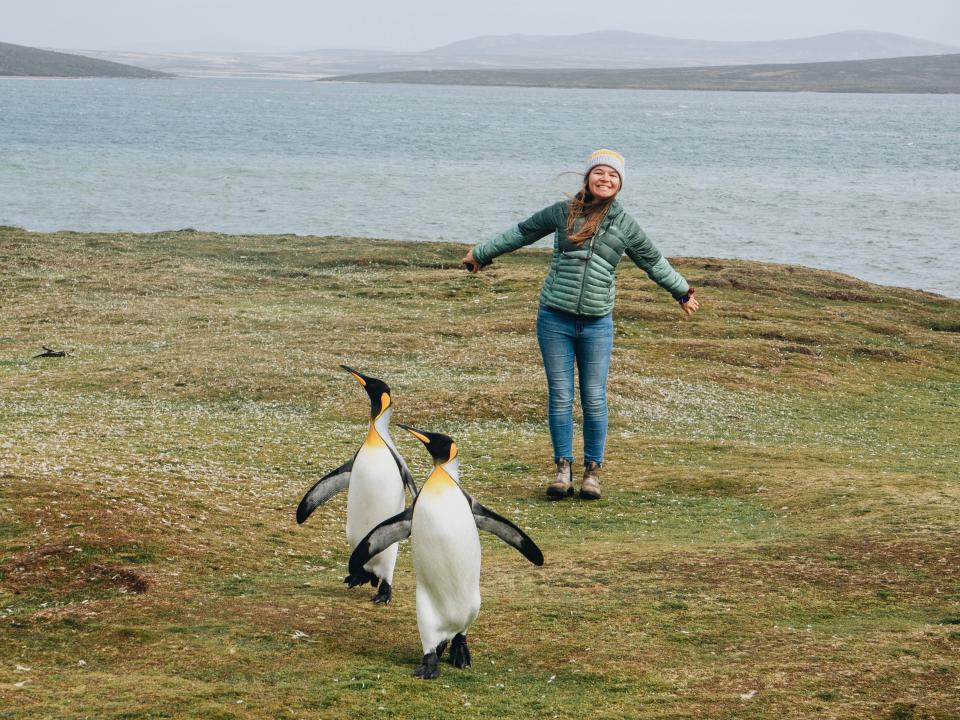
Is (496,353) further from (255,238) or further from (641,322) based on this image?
(255,238)

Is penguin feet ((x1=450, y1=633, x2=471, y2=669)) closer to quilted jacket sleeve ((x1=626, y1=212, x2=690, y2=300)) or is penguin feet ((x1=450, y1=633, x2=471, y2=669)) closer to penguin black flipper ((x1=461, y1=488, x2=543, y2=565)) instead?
penguin black flipper ((x1=461, y1=488, x2=543, y2=565))

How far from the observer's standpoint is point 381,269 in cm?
4028

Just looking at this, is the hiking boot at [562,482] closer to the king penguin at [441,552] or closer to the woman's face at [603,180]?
the woman's face at [603,180]

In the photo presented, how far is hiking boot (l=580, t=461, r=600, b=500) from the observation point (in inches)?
496

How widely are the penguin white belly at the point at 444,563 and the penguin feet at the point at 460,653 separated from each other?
60 millimetres

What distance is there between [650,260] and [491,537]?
3455mm

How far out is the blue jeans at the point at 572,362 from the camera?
38.2ft

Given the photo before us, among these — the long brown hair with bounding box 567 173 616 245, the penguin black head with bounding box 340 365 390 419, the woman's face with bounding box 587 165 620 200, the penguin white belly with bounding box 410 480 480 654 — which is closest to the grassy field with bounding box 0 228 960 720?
the penguin white belly with bounding box 410 480 480 654

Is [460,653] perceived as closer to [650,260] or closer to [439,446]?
[439,446]

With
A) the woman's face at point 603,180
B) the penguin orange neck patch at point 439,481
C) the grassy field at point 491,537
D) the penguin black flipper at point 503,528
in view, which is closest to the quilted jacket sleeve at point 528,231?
the woman's face at point 603,180

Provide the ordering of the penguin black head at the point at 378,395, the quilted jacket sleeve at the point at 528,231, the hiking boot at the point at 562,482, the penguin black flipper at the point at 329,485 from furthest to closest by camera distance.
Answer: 1. the hiking boot at the point at 562,482
2. the quilted jacket sleeve at the point at 528,231
3. the penguin black flipper at the point at 329,485
4. the penguin black head at the point at 378,395

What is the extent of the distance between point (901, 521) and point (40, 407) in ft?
45.8

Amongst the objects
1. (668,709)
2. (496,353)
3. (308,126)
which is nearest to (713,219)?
(496,353)

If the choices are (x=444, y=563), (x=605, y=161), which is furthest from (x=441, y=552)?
(x=605, y=161)
